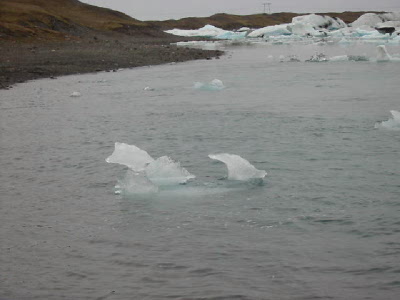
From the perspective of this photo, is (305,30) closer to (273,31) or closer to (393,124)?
(273,31)

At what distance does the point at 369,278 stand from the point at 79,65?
990 inches

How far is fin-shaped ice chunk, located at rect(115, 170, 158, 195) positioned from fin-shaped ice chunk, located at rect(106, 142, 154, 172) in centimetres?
57

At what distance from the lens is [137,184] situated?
23.8ft

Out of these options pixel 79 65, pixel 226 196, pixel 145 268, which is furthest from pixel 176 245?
pixel 79 65

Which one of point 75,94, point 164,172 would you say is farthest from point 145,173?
point 75,94

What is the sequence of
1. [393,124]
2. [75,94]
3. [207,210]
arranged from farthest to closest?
[75,94] → [393,124] → [207,210]

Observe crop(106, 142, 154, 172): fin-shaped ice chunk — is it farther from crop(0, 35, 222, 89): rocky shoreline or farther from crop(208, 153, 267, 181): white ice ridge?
crop(0, 35, 222, 89): rocky shoreline

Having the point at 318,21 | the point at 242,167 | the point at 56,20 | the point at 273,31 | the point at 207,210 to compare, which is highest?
the point at 318,21

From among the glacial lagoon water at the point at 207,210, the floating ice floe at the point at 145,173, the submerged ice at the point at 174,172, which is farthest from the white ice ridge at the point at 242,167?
the floating ice floe at the point at 145,173

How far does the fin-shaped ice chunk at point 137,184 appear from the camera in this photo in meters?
7.26

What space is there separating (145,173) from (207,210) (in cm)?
141

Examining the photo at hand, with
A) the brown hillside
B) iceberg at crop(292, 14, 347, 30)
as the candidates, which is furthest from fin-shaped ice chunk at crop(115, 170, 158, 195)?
iceberg at crop(292, 14, 347, 30)

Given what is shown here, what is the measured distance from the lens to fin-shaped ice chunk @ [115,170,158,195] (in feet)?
23.8

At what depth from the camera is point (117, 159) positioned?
313 inches
